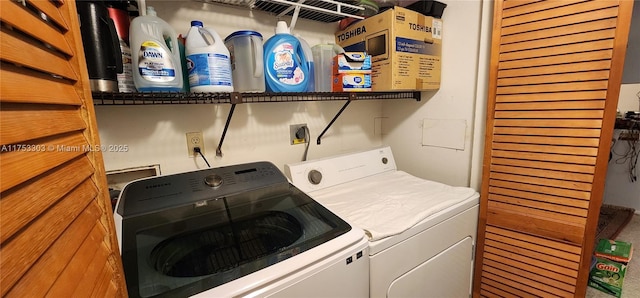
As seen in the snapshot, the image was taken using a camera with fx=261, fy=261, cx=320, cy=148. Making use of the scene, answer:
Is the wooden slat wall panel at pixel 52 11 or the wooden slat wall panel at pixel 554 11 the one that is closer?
the wooden slat wall panel at pixel 52 11

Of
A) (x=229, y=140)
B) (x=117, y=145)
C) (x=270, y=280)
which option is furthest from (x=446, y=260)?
(x=117, y=145)

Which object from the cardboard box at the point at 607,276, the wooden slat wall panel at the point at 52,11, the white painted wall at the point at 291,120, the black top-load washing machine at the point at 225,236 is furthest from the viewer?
the cardboard box at the point at 607,276

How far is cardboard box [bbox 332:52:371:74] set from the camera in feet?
4.59

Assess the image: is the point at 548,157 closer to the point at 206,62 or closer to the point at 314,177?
the point at 314,177

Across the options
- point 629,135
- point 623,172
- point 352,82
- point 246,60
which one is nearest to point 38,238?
point 246,60

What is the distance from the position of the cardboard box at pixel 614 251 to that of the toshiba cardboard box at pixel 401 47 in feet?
5.55

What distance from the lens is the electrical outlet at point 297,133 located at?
171 centimetres

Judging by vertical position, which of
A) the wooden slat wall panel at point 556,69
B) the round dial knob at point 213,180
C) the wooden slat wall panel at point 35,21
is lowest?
the round dial knob at point 213,180

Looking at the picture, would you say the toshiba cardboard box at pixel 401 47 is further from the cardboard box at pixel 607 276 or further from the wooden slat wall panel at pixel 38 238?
the cardboard box at pixel 607 276

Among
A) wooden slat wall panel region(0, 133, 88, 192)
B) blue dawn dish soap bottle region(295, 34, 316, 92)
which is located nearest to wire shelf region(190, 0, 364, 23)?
blue dawn dish soap bottle region(295, 34, 316, 92)

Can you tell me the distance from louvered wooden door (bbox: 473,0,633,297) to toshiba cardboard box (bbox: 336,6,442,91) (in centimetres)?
34

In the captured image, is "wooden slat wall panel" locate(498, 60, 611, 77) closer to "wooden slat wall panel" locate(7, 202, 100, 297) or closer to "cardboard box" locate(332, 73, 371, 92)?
"cardboard box" locate(332, 73, 371, 92)

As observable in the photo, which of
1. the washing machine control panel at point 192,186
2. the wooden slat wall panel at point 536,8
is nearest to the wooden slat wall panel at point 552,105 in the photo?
the wooden slat wall panel at point 536,8

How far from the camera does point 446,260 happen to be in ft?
4.36
